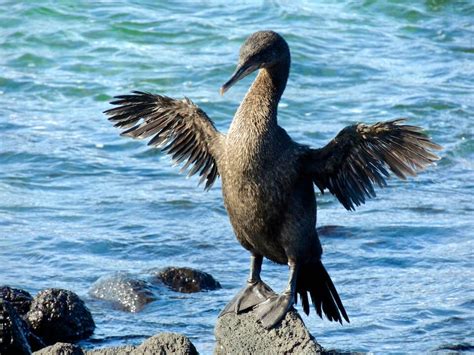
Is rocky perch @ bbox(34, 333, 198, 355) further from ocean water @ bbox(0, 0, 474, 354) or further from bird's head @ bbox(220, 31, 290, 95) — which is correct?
ocean water @ bbox(0, 0, 474, 354)

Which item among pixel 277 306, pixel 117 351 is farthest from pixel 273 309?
pixel 117 351

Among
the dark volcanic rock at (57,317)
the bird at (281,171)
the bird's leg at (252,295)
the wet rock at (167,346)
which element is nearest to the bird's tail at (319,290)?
the bird at (281,171)

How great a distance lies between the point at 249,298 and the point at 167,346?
2.80 ft

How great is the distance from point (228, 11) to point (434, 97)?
436 cm

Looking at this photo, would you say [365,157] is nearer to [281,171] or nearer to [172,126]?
[281,171]

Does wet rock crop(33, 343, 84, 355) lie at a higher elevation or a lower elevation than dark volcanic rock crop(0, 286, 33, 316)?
higher

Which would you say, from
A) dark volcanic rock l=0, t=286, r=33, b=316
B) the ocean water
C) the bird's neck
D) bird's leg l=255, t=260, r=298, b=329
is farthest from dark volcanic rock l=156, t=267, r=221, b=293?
the bird's neck

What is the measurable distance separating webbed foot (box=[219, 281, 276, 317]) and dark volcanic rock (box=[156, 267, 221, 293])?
1.99 meters

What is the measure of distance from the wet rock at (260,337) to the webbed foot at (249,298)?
70 mm

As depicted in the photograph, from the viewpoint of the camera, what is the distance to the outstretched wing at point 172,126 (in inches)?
284

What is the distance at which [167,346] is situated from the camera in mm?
5898

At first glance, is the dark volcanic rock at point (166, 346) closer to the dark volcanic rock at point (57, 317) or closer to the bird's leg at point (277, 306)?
the bird's leg at point (277, 306)

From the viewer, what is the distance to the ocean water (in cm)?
→ 856

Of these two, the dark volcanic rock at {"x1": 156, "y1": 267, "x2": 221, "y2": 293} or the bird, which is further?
the dark volcanic rock at {"x1": 156, "y1": 267, "x2": 221, "y2": 293}
